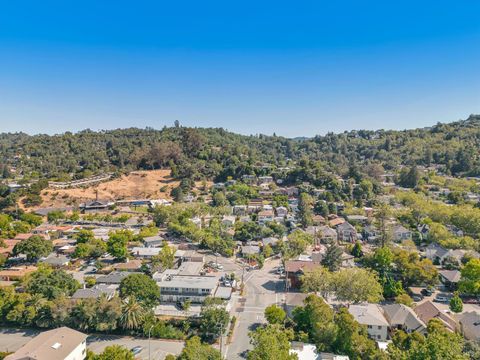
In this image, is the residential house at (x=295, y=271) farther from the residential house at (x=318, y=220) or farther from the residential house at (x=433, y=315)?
the residential house at (x=318, y=220)

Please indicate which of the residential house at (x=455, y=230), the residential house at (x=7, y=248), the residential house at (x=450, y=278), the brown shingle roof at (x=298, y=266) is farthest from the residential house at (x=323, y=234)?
the residential house at (x=7, y=248)

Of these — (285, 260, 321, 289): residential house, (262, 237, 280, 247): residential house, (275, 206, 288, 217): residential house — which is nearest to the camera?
(285, 260, 321, 289): residential house

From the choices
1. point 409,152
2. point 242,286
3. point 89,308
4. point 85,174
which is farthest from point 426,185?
point 85,174

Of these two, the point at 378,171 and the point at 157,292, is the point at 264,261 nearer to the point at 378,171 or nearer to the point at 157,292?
the point at 157,292

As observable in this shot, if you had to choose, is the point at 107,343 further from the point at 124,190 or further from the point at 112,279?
the point at 124,190

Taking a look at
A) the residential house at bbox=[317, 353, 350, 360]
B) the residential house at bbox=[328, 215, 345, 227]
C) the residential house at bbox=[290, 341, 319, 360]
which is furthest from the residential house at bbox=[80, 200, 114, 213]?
the residential house at bbox=[317, 353, 350, 360]

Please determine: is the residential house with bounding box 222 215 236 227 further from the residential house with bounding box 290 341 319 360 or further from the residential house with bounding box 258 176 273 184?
the residential house with bounding box 290 341 319 360

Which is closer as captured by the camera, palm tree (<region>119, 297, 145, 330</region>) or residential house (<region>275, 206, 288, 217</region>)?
palm tree (<region>119, 297, 145, 330</region>)
